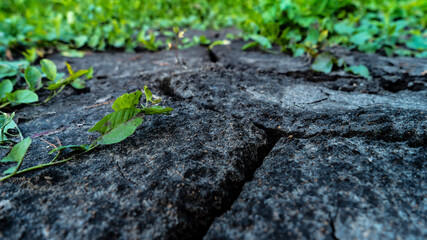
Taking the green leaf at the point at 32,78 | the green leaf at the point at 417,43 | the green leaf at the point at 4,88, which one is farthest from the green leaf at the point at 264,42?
the green leaf at the point at 4,88

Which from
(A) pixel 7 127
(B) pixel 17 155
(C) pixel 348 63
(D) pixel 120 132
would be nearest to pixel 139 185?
(D) pixel 120 132

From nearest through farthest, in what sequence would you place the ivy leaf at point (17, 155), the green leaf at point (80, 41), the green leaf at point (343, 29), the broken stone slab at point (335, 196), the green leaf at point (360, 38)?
the broken stone slab at point (335, 196), the ivy leaf at point (17, 155), the green leaf at point (360, 38), the green leaf at point (343, 29), the green leaf at point (80, 41)

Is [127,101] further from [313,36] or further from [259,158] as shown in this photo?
[313,36]

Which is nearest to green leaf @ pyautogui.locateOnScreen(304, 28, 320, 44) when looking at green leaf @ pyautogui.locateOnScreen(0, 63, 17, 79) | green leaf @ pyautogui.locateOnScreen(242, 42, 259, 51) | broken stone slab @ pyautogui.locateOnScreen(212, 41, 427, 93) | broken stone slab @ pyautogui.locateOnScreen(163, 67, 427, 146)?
broken stone slab @ pyautogui.locateOnScreen(212, 41, 427, 93)

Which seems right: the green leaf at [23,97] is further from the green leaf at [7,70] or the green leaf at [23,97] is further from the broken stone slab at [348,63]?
the broken stone slab at [348,63]

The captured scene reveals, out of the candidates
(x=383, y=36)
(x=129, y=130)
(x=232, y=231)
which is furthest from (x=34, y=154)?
(x=383, y=36)

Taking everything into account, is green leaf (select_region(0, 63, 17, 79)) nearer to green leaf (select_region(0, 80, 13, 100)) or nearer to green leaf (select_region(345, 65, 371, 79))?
green leaf (select_region(0, 80, 13, 100))
